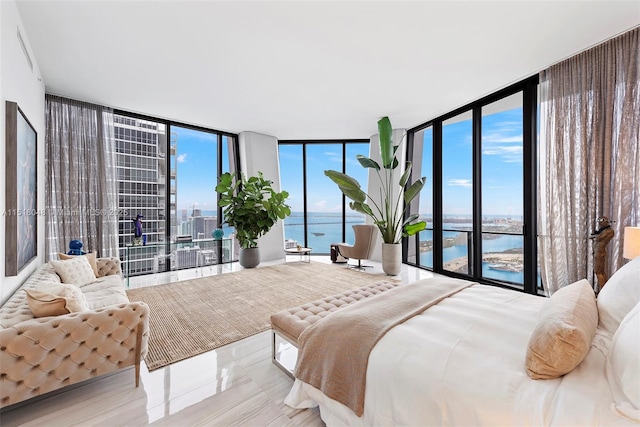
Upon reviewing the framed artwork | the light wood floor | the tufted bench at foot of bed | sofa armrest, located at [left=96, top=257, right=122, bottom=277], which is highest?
the framed artwork

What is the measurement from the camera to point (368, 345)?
4.66ft

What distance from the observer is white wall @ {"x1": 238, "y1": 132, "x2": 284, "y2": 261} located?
6.38m

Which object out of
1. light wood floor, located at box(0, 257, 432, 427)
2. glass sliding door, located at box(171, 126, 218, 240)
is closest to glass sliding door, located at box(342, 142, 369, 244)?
glass sliding door, located at box(171, 126, 218, 240)

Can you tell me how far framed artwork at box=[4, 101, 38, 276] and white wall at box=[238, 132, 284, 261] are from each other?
371 centimetres

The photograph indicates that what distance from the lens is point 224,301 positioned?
3.61 m

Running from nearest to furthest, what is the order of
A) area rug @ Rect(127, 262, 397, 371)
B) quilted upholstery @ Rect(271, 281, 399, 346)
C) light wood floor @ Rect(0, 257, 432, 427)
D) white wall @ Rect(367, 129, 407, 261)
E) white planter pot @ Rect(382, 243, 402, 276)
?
light wood floor @ Rect(0, 257, 432, 427) → quilted upholstery @ Rect(271, 281, 399, 346) → area rug @ Rect(127, 262, 397, 371) → white planter pot @ Rect(382, 243, 402, 276) → white wall @ Rect(367, 129, 407, 261)

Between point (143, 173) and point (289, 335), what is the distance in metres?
4.91

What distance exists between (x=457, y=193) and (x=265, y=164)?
423 cm

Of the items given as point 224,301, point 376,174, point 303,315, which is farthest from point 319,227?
point 303,315

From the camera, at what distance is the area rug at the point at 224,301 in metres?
A: 2.53

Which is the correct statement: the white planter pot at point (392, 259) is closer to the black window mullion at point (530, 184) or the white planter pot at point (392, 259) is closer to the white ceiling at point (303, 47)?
the black window mullion at point (530, 184)

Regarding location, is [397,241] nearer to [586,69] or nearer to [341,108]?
[341,108]

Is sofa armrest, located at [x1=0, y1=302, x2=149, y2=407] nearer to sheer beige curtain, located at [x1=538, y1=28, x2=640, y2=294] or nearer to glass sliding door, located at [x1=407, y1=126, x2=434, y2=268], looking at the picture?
sheer beige curtain, located at [x1=538, y1=28, x2=640, y2=294]

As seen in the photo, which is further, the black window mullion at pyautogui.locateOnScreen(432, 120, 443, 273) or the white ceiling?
the black window mullion at pyautogui.locateOnScreen(432, 120, 443, 273)
